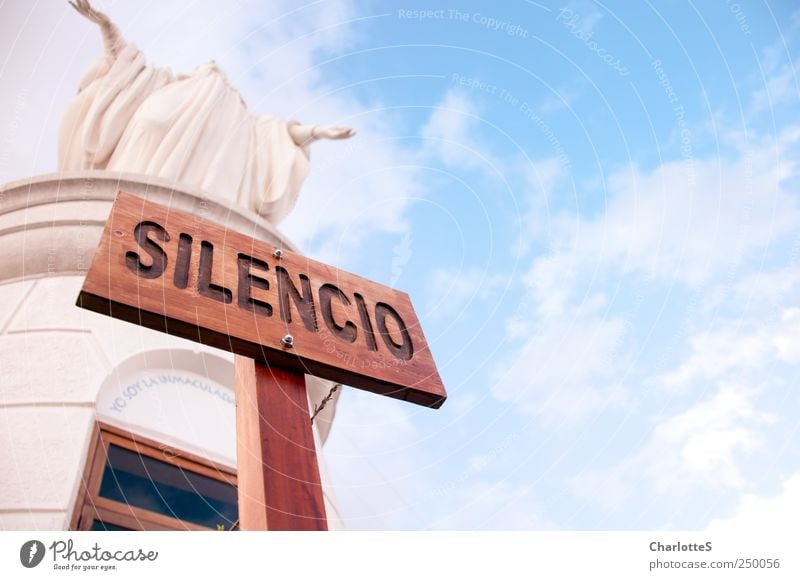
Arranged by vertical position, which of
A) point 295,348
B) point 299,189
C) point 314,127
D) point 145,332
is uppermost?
point 314,127

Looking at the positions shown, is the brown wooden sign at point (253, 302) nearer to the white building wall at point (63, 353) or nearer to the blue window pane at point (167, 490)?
the white building wall at point (63, 353)

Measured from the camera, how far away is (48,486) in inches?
111

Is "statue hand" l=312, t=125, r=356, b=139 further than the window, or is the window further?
"statue hand" l=312, t=125, r=356, b=139

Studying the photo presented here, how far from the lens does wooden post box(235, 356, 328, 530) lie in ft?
4.09

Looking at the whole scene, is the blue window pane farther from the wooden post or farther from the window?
the wooden post

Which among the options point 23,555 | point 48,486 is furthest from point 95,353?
point 23,555

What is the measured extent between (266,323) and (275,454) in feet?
0.91

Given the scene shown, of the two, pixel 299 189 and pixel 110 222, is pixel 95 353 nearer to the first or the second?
pixel 110 222

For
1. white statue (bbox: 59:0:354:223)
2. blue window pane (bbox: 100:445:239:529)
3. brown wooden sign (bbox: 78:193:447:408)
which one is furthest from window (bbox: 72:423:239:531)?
white statue (bbox: 59:0:354:223)

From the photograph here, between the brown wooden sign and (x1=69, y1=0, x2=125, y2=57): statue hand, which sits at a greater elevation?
(x1=69, y1=0, x2=125, y2=57): statue hand

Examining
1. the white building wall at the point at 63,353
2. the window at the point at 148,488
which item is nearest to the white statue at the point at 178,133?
the white building wall at the point at 63,353

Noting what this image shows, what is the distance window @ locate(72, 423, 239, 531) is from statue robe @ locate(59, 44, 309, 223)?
2584mm

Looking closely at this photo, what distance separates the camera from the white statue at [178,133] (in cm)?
548

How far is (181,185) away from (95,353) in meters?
1.26
